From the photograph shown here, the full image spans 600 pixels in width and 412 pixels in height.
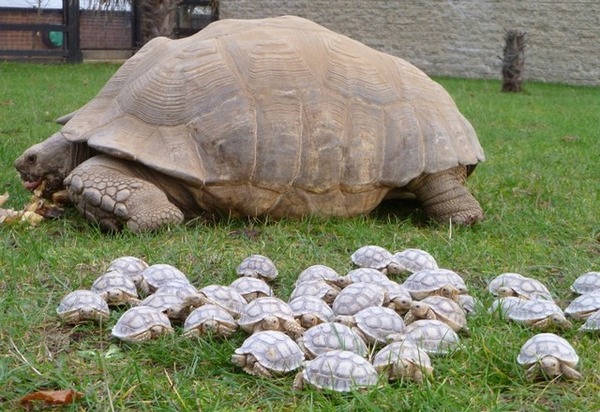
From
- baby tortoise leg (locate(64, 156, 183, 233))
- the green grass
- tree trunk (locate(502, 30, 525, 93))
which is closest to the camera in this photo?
the green grass

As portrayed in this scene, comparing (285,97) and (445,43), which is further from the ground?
(285,97)

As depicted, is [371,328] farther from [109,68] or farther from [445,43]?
[445,43]

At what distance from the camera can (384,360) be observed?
8.63 feet

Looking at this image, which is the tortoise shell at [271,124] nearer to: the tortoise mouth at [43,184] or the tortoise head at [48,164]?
the tortoise head at [48,164]

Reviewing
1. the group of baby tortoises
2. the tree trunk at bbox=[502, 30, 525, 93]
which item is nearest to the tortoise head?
the group of baby tortoises

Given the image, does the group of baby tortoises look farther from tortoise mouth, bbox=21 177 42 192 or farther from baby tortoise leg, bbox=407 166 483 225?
tortoise mouth, bbox=21 177 42 192

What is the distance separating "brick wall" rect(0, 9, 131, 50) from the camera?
789 inches

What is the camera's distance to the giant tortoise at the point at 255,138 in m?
4.60

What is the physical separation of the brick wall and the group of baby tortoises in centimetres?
1769

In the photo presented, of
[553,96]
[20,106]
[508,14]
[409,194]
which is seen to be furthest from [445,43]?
[409,194]

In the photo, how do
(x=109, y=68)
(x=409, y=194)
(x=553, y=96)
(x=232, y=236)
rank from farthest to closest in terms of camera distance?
(x=109, y=68), (x=553, y=96), (x=409, y=194), (x=232, y=236)

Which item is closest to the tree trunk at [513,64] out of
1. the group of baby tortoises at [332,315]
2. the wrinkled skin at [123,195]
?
the wrinkled skin at [123,195]

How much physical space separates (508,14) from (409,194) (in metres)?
16.1

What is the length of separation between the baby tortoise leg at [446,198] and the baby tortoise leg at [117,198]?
4.83ft
